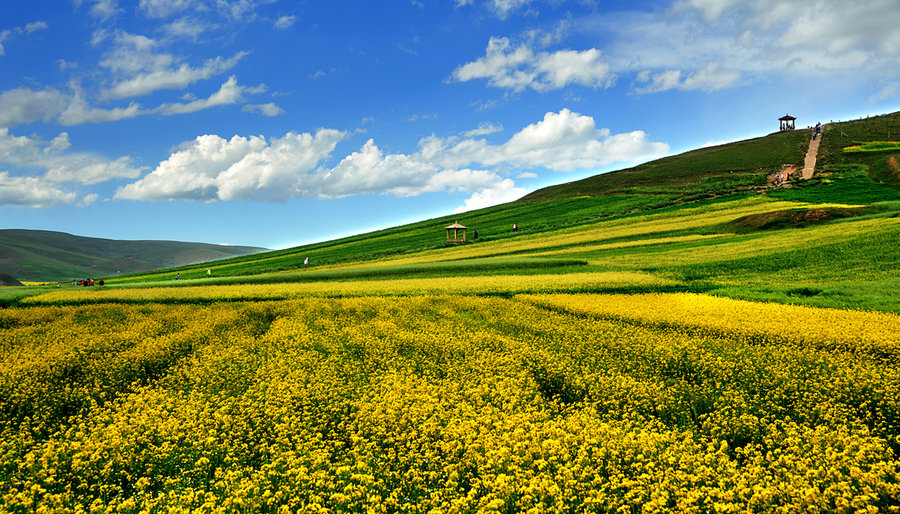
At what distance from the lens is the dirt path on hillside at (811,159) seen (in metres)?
69.4

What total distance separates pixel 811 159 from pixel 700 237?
55.3 metres

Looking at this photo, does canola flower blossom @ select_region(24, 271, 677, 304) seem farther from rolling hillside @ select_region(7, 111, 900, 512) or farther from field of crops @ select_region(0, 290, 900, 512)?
field of crops @ select_region(0, 290, 900, 512)

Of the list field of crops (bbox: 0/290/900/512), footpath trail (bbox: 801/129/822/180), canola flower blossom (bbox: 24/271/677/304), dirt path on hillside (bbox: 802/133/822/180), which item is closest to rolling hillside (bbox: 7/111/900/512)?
field of crops (bbox: 0/290/900/512)

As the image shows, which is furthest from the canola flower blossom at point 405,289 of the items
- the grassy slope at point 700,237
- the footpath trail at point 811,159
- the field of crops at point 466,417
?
the footpath trail at point 811,159

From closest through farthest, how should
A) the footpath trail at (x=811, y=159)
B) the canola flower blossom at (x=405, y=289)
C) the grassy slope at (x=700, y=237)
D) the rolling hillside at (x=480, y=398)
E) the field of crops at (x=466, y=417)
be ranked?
the field of crops at (x=466, y=417) → the rolling hillside at (x=480, y=398) → the grassy slope at (x=700, y=237) → the canola flower blossom at (x=405, y=289) → the footpath trail at (x=811, y=159)

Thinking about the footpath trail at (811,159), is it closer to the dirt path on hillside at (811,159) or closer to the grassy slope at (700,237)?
the dirt path on hillside at (811,159)

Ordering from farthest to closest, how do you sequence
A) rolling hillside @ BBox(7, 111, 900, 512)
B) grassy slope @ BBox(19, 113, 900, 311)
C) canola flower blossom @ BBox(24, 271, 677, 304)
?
canola flower blossom @ BBox(24, 271, 677, 304) < grassy slope @ BBox(19, 113, 900, 311) < rolling hillside @ BBox(7, 111, 900, 512)

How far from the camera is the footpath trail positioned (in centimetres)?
6938

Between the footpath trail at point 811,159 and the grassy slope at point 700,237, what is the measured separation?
60.5 inches

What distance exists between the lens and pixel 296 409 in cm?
987

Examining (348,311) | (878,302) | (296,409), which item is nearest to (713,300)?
(878,302)

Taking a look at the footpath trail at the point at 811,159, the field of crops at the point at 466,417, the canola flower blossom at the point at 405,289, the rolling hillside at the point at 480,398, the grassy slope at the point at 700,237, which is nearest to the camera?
the field of crops at the point at 466,417

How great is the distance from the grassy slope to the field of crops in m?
9.79

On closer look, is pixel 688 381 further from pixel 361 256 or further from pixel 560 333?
pixel 361 256
